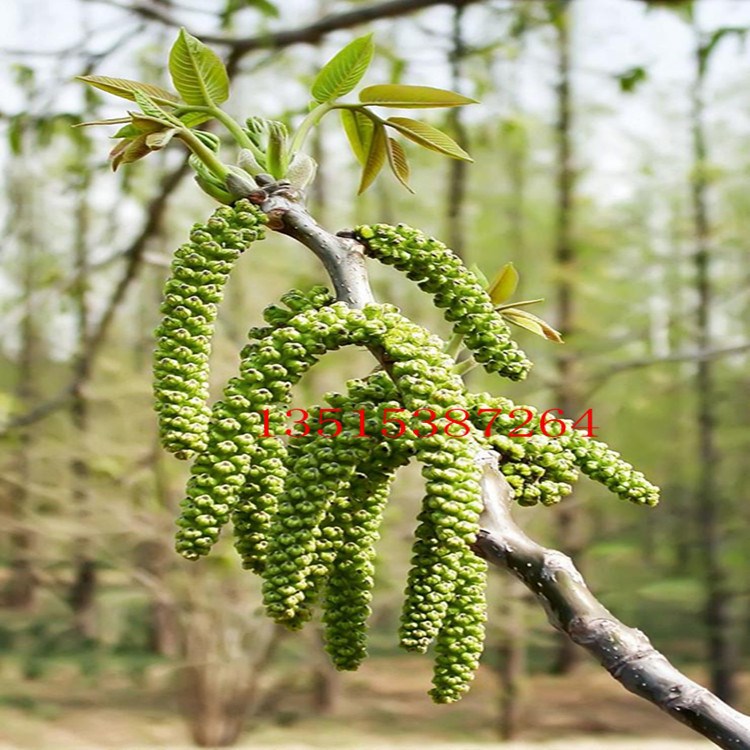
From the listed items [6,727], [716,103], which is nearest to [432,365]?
[6,727]

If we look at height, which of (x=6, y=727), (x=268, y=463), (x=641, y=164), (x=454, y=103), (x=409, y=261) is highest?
(x=641, y=164)

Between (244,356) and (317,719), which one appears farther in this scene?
(317,719)

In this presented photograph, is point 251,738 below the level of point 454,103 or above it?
below

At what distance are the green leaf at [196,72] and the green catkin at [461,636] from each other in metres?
0.49

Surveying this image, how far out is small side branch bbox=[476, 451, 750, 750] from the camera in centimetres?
64

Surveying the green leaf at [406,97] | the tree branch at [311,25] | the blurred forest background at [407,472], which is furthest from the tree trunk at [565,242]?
the green leaf at [406,97]

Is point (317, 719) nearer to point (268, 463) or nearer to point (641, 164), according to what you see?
point (641, 164)

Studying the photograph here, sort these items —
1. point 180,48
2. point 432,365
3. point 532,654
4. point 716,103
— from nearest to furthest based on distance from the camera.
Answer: point 432,365
point 180,48
point 716,103
point 532,654

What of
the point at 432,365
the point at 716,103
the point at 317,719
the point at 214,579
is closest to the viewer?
the point at 432,365

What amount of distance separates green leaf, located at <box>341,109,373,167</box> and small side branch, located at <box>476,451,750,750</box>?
399 mm

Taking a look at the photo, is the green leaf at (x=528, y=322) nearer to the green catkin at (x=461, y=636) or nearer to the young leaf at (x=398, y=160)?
the young leaf at (x=398, y=160)

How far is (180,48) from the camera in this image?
2.83 feet

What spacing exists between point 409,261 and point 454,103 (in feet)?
0.61

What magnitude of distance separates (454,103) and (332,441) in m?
0.36
